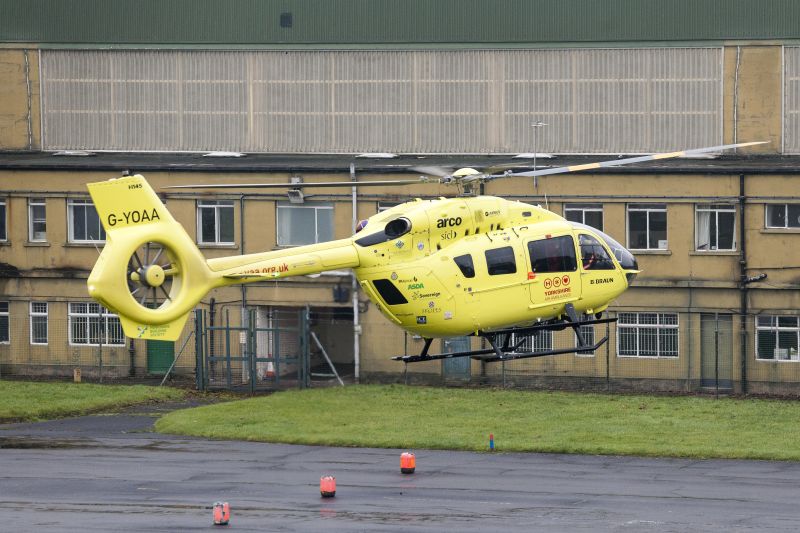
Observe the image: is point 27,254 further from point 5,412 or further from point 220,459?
point 220,459

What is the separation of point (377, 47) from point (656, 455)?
983 inches

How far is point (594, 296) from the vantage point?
37.5 metres

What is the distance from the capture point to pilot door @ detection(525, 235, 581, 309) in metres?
36.6

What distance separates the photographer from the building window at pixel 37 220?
5859 cm

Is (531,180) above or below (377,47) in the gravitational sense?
below

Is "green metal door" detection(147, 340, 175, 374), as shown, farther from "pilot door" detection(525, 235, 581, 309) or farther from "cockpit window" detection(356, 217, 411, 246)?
"pilot door" detection(525, 235, 581, 309)

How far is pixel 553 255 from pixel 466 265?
2279mm

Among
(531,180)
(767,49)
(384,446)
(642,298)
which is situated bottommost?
(384,446)

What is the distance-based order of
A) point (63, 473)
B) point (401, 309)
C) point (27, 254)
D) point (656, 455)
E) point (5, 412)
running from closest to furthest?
point (401, 309)
point (63, 473)
point (656, 455)
point (5, 412)
point (27, 254)

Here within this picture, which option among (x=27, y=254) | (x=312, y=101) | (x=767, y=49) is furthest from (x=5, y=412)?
(x=767, y=49)

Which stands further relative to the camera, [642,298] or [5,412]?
[642,298]

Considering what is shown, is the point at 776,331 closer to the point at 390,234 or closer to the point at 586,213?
the point at 586,213

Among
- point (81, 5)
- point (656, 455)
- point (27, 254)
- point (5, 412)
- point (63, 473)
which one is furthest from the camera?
point (81, 5)

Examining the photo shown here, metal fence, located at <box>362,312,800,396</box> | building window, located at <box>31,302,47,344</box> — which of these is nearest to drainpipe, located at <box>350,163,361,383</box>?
metal fence, located at <box>362,312,800,396</box>
